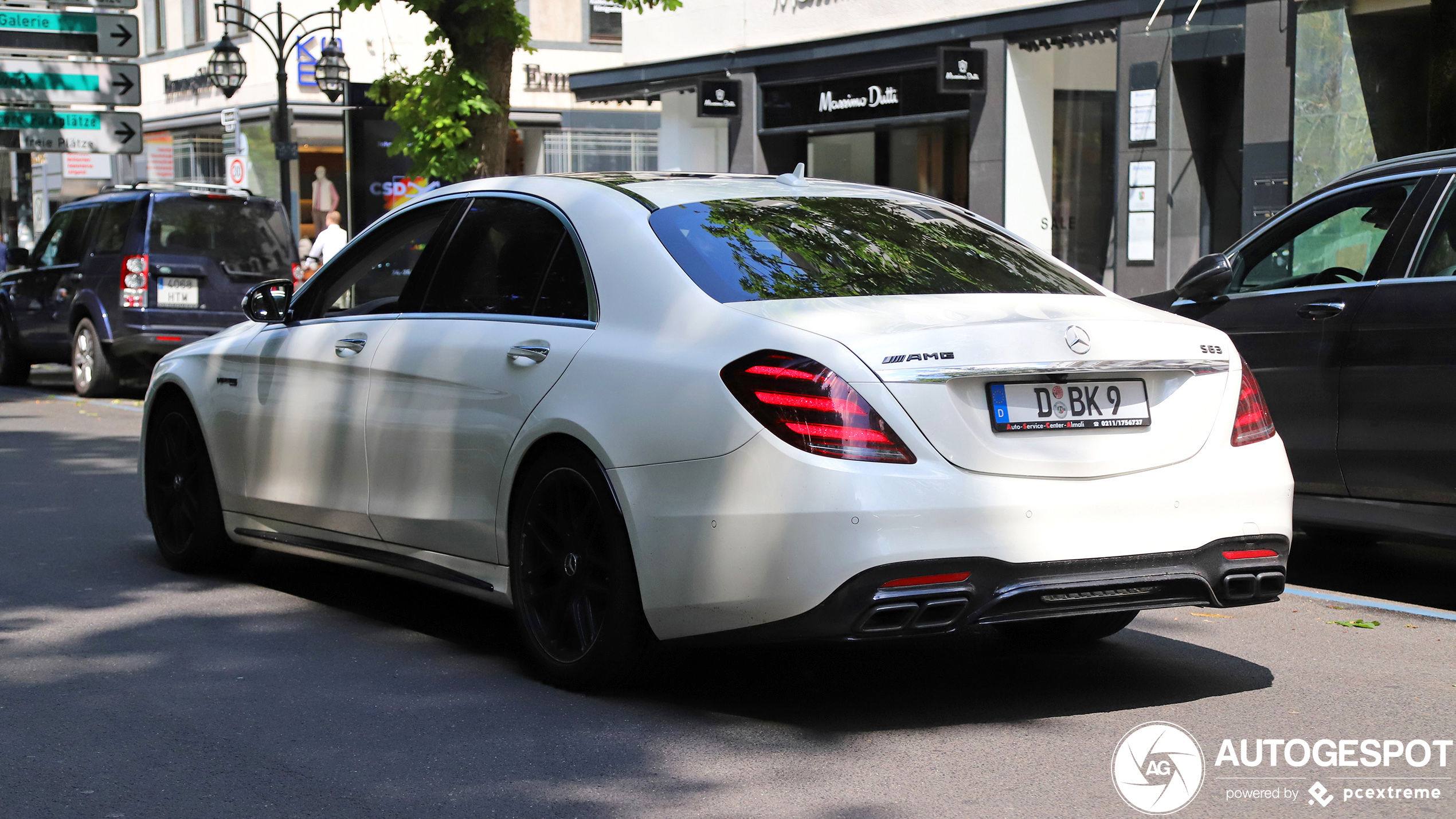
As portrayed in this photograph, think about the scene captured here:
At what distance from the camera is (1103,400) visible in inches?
184

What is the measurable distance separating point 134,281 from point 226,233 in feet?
3.18

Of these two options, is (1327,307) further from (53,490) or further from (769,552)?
(53,490)

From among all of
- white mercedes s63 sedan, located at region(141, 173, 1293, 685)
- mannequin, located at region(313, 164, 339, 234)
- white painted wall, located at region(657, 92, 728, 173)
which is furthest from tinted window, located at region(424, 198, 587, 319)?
mannequin, located at region(313, 164, 339, 234)

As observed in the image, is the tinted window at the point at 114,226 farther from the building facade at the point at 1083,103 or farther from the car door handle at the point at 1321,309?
the car door handle at the point at 1321,309

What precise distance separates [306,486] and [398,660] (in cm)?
101

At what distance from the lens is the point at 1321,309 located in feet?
22.7

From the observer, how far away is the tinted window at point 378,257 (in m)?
6.23

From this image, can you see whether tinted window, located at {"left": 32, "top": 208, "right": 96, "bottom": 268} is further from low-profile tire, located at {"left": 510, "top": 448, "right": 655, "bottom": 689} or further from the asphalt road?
low-profile tire, located at {"left": 510, "top": 448, "right": 655, "bottom": 689}

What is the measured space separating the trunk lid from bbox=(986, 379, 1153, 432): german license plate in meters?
0.02

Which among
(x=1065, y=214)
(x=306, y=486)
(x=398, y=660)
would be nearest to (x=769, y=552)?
(x=398, y=660)

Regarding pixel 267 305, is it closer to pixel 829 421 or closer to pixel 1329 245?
pixel 829 421

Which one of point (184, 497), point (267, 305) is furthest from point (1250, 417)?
point (184, 497)

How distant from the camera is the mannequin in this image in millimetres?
40344

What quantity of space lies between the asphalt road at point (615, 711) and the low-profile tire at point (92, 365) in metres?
10.1
